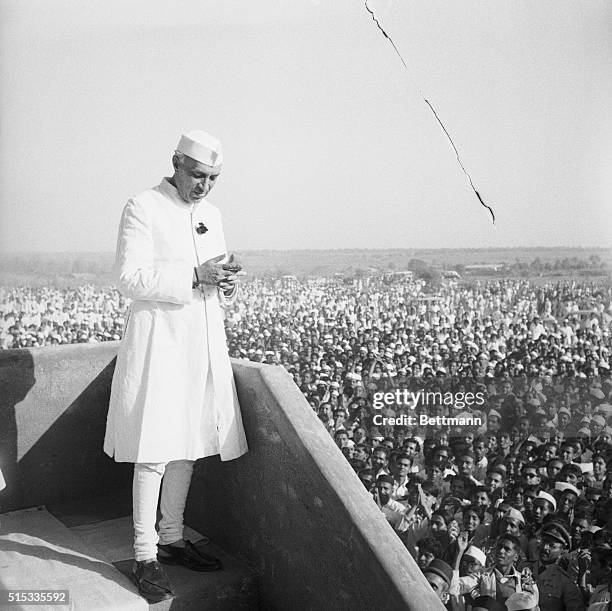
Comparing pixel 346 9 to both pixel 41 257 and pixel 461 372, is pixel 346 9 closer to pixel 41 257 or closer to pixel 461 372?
pixel 41 257

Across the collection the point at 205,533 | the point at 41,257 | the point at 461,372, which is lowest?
the point at 461,372

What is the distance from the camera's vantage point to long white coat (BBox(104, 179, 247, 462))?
78.8 inches

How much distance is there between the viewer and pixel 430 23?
7.86m

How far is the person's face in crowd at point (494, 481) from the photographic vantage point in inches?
351

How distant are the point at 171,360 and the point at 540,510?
295 inches

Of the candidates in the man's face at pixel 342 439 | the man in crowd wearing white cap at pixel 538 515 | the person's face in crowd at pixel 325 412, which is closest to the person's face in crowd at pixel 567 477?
the man in crowd wearing white cap at pixel 538 515

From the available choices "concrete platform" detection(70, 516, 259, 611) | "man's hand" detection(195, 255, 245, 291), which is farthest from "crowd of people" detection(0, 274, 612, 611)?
"man's hand" detection(195, 255, 245, 291)

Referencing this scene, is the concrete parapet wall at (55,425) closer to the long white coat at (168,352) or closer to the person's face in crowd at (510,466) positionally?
the long white coat at (168,352)

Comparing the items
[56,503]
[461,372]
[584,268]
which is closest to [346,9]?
[584,268]

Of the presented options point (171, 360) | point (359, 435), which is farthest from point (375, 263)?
point (171, 360)

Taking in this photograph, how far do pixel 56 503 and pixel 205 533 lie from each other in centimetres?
54

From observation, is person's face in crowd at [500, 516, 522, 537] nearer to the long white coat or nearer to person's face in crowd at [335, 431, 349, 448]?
person's face in crowd at [335, 431, 349, 448]

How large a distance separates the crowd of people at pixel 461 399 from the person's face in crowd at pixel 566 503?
0.05 feet

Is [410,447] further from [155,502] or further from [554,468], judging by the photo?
[155,502]
